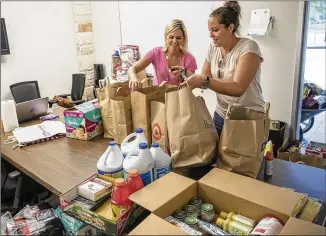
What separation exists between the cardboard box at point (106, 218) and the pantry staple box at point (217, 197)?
0.07 metres

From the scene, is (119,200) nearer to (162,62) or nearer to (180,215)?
(180,215)

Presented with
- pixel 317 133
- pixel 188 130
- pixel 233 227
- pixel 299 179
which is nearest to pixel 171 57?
pixel 188 130

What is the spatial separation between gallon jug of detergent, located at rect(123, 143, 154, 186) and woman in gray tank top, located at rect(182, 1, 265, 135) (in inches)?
14.5

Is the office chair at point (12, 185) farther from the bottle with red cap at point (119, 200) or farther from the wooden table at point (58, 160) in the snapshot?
the bottle with red cap at point (119, 200)

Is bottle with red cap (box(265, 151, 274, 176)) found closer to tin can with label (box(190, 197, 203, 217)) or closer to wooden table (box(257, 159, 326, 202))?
wooden table (box(257, 159, 326, 202))

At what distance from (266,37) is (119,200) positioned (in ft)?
8.44

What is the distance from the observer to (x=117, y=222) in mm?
1002

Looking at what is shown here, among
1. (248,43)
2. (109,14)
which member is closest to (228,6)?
(248,43)

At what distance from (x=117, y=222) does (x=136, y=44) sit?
11.4 ft

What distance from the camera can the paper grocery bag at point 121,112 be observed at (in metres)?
1.61

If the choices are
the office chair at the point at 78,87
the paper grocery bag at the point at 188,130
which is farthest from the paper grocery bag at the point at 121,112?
the office chair at the point at 78,87

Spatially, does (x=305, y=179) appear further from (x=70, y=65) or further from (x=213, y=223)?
(x=70, y=65)

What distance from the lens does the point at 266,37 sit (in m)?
3.03

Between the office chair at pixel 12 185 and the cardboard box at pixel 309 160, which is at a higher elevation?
the office chair at pixel 12 185
